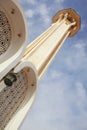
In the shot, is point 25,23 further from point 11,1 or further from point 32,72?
point 32,72

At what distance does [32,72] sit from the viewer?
8.25 m

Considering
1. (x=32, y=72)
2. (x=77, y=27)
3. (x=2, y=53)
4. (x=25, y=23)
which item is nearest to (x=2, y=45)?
(x=2, y=53)

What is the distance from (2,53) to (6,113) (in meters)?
1.46

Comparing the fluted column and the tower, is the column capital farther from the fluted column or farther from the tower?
the tower

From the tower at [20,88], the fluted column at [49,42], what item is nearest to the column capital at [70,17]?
the fluted column at [49,42]

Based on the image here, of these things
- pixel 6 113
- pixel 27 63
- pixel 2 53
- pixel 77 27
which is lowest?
pixel 6 113

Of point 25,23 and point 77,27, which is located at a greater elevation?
point 77,27

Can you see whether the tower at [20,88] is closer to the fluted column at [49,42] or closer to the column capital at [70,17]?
the fluted column at [49,42]

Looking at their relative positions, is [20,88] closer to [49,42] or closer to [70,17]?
[49,42]

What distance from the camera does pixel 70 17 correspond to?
17.2 meters

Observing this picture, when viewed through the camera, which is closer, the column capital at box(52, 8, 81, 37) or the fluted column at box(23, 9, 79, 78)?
the fluted column at box(23, 9, 79, 78)

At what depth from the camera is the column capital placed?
17.1 m

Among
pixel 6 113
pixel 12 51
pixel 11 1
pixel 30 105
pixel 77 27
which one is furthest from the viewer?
pixel 77 27

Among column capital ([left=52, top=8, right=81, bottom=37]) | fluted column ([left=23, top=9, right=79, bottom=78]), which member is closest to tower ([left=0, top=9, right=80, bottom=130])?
fluted column ([left=23, top=9, right=79, bottom=78])
